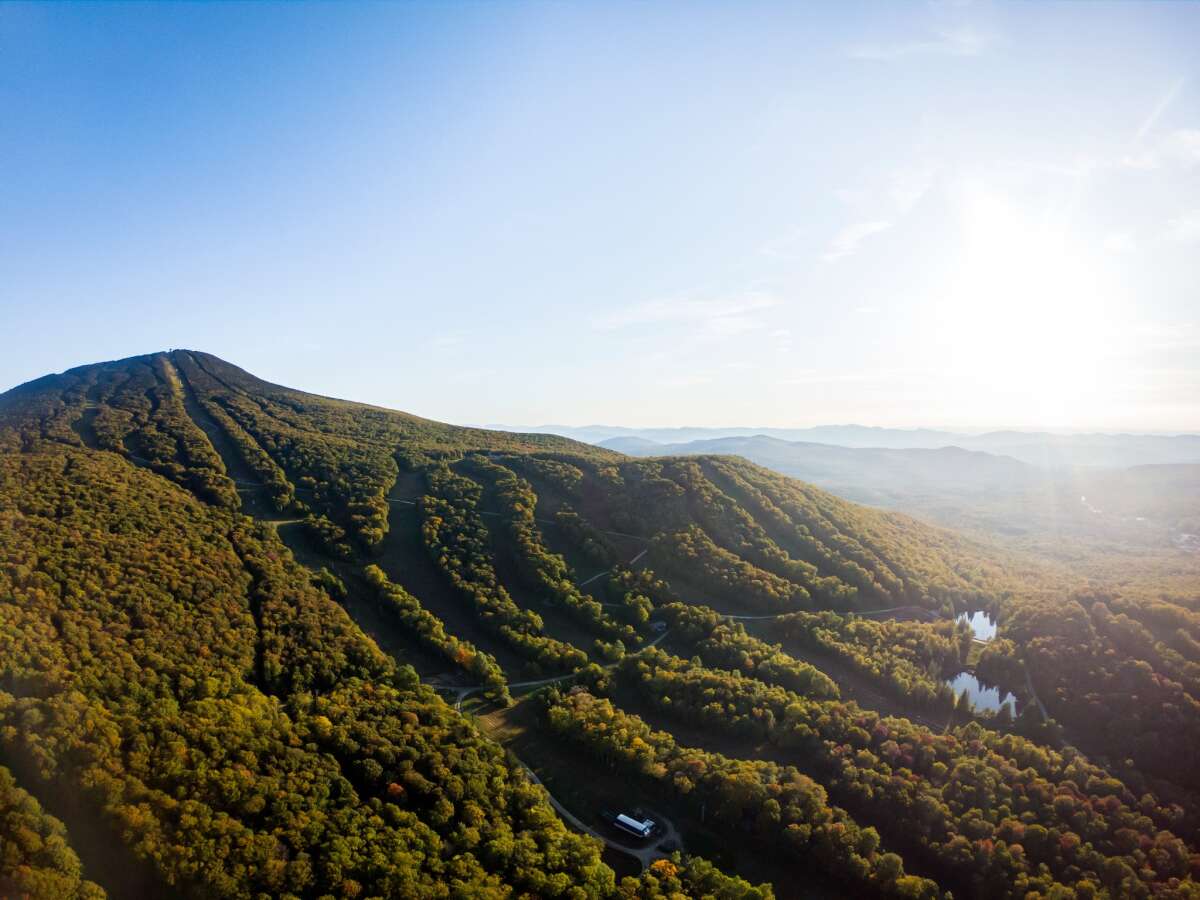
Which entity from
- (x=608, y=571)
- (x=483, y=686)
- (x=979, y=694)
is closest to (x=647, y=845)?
(x=483, y=686)

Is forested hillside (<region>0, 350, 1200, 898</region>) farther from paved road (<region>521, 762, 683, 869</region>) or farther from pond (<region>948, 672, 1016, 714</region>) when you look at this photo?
pond (<region>948, 672, 1016, 714</region>)

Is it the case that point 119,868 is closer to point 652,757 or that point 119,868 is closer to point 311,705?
point 311,705

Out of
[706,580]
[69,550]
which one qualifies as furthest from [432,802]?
[706,580]

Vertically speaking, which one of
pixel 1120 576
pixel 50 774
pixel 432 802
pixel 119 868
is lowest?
pixel 1120 576

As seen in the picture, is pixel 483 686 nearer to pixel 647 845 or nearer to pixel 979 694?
pixel 647 845

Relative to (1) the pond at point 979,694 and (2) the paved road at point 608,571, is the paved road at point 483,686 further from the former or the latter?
(1) the pond at point 979,694

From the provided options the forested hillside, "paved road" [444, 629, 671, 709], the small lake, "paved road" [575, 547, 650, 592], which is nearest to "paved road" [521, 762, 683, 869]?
the forested hillside

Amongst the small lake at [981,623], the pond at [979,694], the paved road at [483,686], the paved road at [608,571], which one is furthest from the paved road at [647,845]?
the small lake at [981,623]
